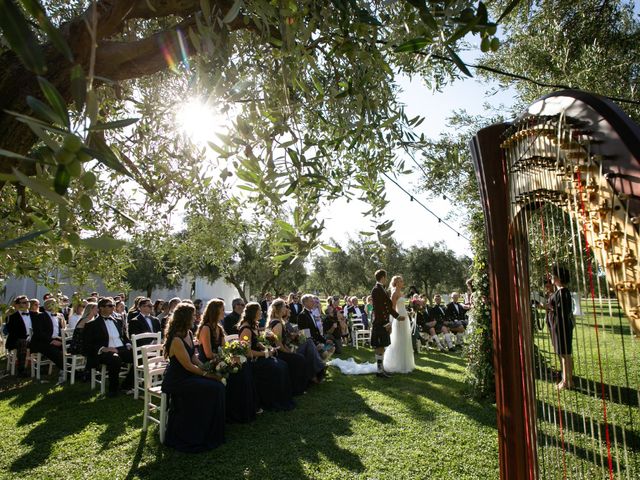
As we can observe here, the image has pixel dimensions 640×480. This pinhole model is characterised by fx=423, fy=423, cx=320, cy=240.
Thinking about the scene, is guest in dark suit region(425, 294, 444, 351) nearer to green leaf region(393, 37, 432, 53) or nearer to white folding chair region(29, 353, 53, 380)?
white folding chair region(29, 353, 53, 380)

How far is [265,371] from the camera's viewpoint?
25.3 feet

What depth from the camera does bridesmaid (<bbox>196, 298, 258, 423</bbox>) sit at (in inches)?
270

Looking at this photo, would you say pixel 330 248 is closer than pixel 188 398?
Yes

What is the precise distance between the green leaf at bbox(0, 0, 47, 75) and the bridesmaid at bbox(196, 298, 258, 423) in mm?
6569

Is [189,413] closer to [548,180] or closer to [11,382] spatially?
[548,180]

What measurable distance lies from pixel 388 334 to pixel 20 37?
9705 mm

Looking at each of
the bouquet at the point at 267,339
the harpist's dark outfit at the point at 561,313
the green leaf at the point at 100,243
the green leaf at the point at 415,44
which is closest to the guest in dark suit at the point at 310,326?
the bouquet at the point at 267,339

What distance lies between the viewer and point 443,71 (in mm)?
3855

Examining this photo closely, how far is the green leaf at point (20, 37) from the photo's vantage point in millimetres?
702

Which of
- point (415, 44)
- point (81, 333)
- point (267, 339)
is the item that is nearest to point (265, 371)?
point (267, 339)

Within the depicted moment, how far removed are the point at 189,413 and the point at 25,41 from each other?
594 cm

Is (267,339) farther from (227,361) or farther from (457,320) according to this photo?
(457,320)

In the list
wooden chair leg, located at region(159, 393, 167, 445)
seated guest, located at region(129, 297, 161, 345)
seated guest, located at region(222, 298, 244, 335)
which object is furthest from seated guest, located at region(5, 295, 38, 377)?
wooden chair leg, located at region(159, 393, 167, 445)

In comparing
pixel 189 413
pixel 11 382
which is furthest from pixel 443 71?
pixel 11 382
